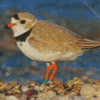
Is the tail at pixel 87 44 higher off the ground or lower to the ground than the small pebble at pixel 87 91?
higher

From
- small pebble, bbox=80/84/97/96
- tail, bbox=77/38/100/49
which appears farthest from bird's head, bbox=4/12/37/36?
small pebble, bbox=80/84/97/96

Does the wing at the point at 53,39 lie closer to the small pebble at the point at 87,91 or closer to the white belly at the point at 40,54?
the white belly at the point at 40,54

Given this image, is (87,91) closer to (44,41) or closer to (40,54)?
(40,54)

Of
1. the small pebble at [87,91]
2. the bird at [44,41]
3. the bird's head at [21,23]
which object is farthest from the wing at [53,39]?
the small pebble at [87,91]

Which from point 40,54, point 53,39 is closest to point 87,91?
point 40,54

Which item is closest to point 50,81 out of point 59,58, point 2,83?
point 59,58

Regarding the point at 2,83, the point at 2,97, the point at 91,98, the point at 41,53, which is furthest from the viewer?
the point at 2,83

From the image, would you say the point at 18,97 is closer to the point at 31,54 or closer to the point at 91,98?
the point at 31,54

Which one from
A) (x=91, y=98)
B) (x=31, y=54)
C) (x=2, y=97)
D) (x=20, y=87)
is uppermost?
(x=91, y=98)

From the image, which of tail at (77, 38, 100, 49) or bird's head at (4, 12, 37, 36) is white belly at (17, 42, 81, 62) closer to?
bird's head at (4, 12, 37, 36)
